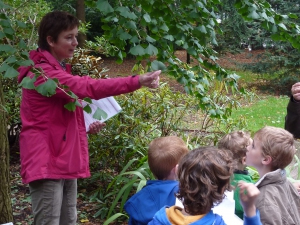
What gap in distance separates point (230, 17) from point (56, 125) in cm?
1741

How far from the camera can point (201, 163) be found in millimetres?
1850

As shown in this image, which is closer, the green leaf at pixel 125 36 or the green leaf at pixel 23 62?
the green leaf at pixel 23 62

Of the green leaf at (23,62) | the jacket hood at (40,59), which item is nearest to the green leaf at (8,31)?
the green leaf at (23,62)

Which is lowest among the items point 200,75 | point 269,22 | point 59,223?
point 59,223

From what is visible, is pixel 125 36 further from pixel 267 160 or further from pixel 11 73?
pixel 267 160

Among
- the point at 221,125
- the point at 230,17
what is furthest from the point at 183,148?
the point at 230,17

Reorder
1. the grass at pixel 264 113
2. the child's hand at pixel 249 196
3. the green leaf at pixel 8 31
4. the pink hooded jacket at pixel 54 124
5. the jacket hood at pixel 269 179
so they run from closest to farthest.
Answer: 1. the child's hand at pixel 249 196
2. the green leaf at pixel 8 31
3. the jacket hood at pixel 269 179
4. the pink hooded jacket at pixel 54 124
5. the grass at pixel 264 113

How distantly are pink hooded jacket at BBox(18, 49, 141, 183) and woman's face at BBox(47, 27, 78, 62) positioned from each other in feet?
0.24

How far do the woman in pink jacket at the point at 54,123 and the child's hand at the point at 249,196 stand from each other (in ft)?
3.04

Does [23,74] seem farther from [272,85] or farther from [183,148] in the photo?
[272,85]

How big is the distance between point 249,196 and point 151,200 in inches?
30.3

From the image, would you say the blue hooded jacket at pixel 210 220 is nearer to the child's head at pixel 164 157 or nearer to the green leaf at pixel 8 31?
the child's head at pixel 164 157

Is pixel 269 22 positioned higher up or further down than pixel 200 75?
higher up

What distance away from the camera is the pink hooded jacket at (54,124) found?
8.23 ft
